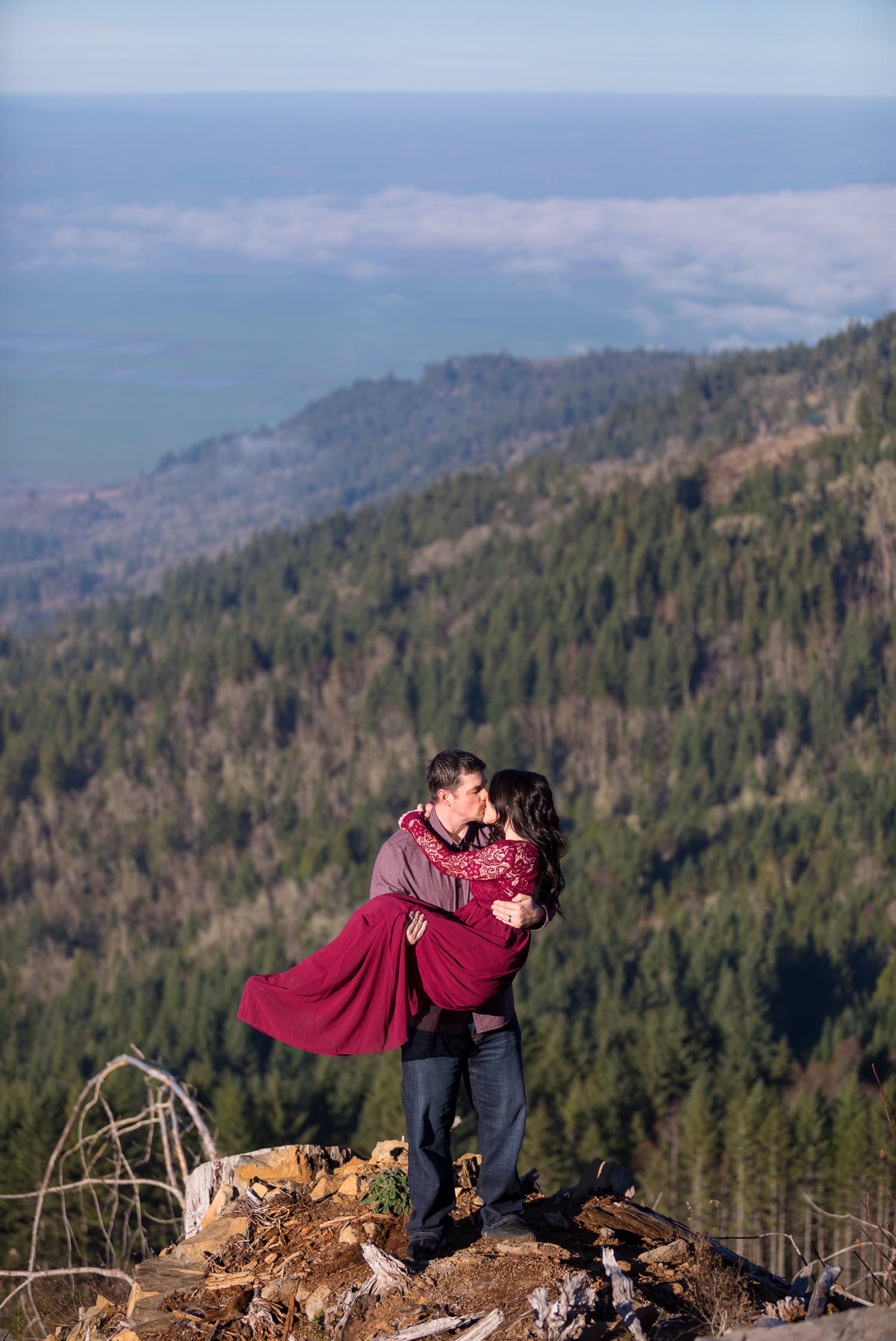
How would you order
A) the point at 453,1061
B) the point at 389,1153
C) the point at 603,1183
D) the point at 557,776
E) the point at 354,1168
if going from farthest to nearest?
the point at 557,776 < the point at 389,1153 < the point at 354,1168 < the point at 603,1183 < the point at 453,1061

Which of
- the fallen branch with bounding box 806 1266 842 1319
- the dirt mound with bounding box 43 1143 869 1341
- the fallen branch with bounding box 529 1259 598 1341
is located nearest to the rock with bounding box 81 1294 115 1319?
the dirt mound with bounding box 43 1143 869 1341

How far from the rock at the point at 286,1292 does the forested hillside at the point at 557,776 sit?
3921 cm

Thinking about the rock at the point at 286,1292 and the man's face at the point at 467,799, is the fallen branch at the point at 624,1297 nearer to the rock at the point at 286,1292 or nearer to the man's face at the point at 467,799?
the rock at the point at 286,1292

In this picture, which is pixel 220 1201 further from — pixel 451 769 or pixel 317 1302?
pixel 451 769

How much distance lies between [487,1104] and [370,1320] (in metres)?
1.57

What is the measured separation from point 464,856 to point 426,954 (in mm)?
657

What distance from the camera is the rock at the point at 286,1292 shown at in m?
7.94

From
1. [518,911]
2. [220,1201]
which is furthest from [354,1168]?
[518,911]

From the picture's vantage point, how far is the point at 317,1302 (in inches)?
307

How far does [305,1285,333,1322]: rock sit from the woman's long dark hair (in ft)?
9.37

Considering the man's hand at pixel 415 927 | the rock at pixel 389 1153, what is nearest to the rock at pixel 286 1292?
the rock at pixel 389 1153

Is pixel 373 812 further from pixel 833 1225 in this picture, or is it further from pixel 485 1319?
pixel 485 1319

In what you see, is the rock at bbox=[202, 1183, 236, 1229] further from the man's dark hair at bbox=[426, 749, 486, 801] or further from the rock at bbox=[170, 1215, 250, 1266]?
the man's dark hair at bbox=[426, 749, 486, 801]

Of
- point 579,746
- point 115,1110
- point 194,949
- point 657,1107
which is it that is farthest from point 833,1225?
point 579,746
